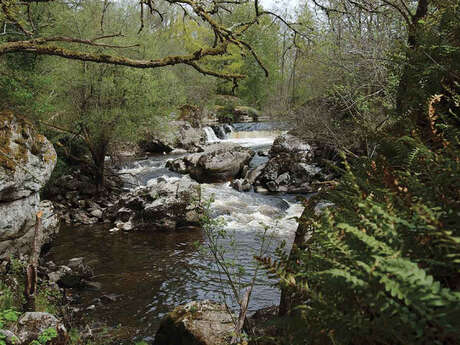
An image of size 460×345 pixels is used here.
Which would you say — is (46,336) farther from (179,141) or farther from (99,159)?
(179,141)

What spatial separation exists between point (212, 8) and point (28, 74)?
29.6 feet

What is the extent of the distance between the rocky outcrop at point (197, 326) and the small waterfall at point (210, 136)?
24.0m

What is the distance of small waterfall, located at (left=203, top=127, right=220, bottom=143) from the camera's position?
29.7 m

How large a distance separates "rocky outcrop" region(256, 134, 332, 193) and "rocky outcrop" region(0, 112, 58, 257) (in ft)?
34.7

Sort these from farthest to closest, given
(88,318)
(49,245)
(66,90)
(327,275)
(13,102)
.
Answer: (66,90), (13,102), (49,245), (88,318), (327,275)

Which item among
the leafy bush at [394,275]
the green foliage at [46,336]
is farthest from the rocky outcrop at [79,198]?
the leafy bush at [394,275]

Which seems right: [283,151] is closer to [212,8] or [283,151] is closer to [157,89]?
[157,89]

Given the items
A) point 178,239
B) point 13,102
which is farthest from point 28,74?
point 178,239

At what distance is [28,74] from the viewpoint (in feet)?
37.6

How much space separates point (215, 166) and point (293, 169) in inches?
155

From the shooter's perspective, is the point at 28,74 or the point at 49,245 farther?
the point at 28,74

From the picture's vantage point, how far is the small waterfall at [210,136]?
29734 mm

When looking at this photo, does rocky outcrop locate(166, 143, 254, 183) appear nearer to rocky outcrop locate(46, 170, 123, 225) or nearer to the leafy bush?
rocky outcrop locate(46, 170, 123, 225)

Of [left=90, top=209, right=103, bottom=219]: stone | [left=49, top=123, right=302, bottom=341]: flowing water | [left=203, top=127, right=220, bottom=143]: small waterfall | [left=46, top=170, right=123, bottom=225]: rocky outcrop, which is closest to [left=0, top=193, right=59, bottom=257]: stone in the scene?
[left=49, top=123, right=302, bottom=341]: flowing water
